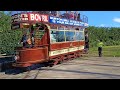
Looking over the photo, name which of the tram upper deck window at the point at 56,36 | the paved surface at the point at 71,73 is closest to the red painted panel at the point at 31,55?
the paved surface at the point at 71,73

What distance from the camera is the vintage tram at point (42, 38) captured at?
16422 millimetres

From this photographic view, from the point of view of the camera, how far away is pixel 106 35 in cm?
5422

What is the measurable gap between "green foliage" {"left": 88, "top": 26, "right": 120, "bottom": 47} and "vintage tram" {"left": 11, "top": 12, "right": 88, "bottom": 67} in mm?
27529

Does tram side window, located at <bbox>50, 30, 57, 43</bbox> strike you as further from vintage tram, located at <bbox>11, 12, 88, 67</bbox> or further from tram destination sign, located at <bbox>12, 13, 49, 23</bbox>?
tram destination sign, located at <bbox>12, 13, 49, 23</bbox>

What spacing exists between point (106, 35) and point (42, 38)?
123 ft

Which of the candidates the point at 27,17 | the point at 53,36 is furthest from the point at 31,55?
the point at 53,36

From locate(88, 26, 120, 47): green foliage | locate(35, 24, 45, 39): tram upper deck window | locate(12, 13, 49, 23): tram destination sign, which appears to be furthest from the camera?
locate(88, 26, 120, 47): green foliage

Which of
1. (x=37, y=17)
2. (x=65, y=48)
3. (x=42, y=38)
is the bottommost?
(x=65, y=48)

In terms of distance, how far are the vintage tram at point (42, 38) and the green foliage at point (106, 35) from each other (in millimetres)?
27529

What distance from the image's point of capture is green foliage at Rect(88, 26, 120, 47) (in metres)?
50.2

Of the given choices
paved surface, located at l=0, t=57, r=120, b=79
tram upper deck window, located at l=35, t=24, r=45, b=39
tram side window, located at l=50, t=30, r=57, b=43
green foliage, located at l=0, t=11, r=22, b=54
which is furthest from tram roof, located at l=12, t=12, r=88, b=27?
green foliage, located at l=0, t=11, r=22, b=54

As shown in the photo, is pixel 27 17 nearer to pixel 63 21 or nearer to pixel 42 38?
pixel 42 38

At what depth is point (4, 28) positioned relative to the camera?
3191cm
